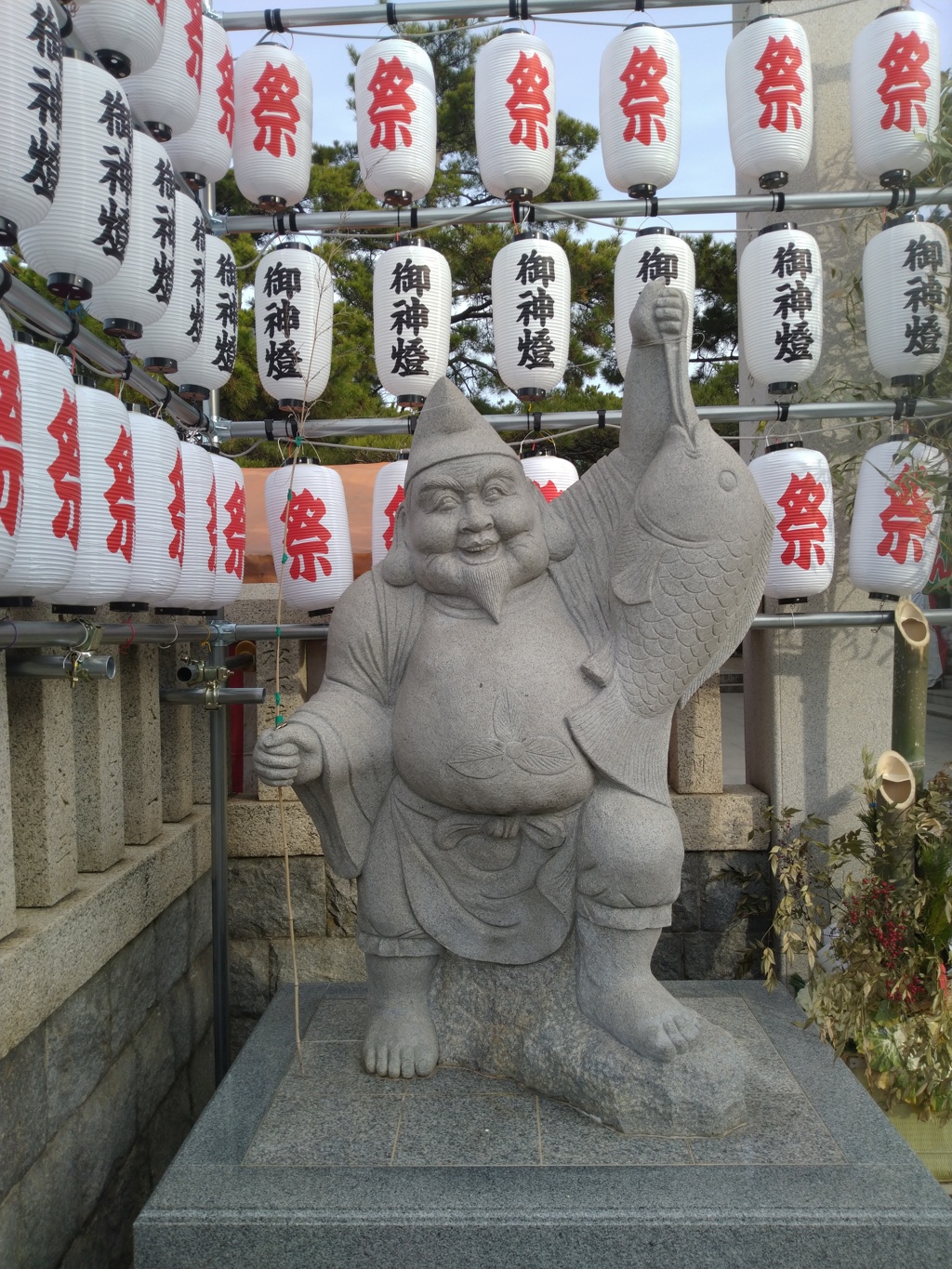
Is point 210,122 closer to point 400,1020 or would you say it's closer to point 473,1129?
point 400,1020

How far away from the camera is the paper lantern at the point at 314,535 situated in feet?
14.1

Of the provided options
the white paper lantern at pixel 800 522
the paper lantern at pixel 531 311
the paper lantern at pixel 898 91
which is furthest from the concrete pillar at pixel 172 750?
the paper lantern at pixel 898 91

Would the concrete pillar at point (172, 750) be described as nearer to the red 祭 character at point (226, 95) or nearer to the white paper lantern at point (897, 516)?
the red 祭 character at point (226, 95)

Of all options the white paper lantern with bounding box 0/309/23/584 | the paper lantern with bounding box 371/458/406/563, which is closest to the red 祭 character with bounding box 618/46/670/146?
the paper lantern with bounding box 371/458/406/563

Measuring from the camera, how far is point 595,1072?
2.72 meters

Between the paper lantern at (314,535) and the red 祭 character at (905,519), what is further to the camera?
the paper lantern at (314,535)

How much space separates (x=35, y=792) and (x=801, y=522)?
3252 mm

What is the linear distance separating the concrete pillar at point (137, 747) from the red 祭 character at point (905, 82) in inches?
158

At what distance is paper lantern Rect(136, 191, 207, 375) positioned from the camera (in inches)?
139

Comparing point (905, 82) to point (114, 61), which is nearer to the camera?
point (114, 61)

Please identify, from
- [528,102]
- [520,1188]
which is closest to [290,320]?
[528,102]

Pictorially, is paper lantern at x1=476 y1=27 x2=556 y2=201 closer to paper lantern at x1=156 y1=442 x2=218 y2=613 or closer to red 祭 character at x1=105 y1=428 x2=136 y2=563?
paper lantern at x1=156 y1=442 x2=218 y2=613

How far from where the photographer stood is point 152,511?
328cm

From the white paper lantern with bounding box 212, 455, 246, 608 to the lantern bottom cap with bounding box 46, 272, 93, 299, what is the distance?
1.34 m
